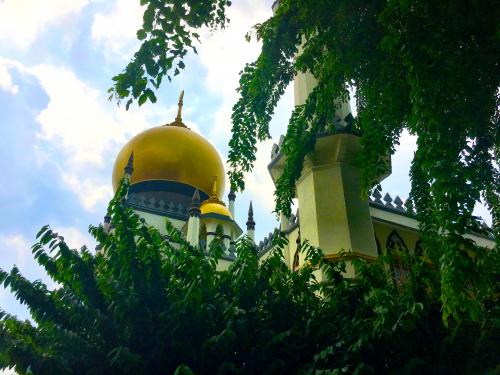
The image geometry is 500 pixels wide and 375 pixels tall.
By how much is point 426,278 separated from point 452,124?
1136 mm

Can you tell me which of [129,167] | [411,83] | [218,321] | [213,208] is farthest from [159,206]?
[411,83]

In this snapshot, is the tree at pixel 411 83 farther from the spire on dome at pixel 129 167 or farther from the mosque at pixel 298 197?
the spire on dome at pixel 129 167

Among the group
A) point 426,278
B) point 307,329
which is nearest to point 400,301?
point 426,278

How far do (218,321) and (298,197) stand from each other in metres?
2.71

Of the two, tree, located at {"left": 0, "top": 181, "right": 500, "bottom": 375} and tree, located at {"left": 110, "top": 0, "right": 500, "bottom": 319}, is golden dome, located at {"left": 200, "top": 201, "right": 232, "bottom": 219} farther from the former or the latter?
tree, located at {"left": 0, "top": 181, "right": 500, "bottom": 375}

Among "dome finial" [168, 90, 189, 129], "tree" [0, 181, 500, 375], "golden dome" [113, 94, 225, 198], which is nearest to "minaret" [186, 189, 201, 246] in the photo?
"golden dome" [113, 94, 225, 198]

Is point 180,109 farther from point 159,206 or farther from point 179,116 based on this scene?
point 159,206

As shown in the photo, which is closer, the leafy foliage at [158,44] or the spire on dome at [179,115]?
the leafy foliage at [158,44]

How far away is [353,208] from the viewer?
558cm

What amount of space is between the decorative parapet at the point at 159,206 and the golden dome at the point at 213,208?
0.77 meters

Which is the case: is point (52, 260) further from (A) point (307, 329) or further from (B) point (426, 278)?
(B) point (426, 278)

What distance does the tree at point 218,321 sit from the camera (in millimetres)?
3314

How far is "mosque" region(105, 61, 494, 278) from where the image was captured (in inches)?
216

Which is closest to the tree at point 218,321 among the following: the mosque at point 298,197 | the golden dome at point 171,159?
the mosque at point 298,197
